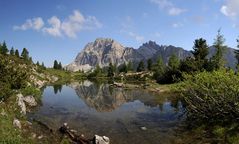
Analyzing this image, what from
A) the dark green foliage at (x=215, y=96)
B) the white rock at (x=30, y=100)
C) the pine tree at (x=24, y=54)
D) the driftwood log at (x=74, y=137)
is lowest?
the driftwood log at (x=74, y=137)

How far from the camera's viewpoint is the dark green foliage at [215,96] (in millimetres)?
26656

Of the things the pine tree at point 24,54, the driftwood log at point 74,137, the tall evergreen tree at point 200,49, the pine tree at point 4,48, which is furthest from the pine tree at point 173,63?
the pine tree at point 24,54

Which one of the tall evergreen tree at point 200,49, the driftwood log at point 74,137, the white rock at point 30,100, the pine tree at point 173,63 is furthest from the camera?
the pine tree at point 173,63

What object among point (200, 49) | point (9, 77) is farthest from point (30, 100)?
point (200, 49)

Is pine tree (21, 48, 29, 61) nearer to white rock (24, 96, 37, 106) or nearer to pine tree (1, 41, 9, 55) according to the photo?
pine tree (1, 41, 9, 55)

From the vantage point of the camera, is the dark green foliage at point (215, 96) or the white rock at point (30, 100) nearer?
the dark green foliage at point (215, 96)

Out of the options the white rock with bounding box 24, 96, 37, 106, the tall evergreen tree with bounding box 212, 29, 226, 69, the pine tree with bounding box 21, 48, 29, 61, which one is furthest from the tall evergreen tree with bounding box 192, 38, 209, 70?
the pine tree with bounding box 21, 48, 29, 61

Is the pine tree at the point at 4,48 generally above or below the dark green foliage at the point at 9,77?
above

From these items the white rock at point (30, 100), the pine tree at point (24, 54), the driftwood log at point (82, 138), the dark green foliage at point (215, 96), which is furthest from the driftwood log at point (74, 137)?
the pine tree at point (24, 54)

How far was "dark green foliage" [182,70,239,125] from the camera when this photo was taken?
87.5ft

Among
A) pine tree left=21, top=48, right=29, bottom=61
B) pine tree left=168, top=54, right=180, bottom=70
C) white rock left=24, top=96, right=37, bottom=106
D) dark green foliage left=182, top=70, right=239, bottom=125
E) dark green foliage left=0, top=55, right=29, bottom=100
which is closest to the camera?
dark green foliage left=182, top=70, right=239, bottom=125

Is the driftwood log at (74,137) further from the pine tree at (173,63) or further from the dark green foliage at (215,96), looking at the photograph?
the pine tree at (173,63)

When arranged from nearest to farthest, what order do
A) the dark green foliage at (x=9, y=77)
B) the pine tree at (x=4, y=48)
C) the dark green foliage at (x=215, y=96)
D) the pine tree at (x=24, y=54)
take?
1. the dark green foliage at (x=215, y=96)
2. the dark green foliage at (x=9, y=77)
3. the pine tree at (x=4, y=48)
4. the pine tree at (x=24, y=54)

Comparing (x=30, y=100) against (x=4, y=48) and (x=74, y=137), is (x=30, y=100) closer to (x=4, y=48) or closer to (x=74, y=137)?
(x=74, y=137)
